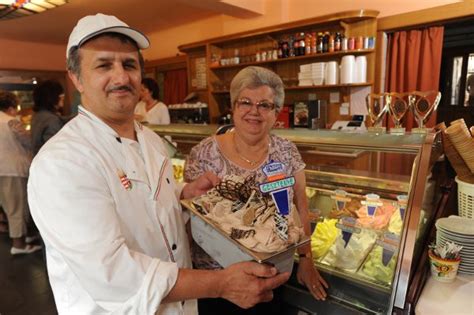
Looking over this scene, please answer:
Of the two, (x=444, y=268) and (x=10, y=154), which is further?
(x=10, y=154)

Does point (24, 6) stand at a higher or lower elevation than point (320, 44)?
higher

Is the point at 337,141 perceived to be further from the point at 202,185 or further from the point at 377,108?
the point at 202,185

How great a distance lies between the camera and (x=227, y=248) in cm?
101

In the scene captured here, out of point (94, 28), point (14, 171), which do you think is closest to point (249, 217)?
point (94, 28)

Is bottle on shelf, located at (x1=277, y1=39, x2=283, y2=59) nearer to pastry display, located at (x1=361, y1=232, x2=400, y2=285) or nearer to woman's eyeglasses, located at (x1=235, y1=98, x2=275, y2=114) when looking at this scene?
woman's eyeglasses, located at (x1=235, y1=98, x2=275, y2=114)

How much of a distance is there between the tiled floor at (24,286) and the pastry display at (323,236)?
2.32 meters

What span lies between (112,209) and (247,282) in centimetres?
43

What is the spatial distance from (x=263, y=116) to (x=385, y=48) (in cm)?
326

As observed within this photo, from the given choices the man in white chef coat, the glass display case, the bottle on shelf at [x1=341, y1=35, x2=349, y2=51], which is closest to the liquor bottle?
the bottle on shelf at [x1=341, y1=35, x2=349, y2=51]

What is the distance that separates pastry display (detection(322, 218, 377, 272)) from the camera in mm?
1479

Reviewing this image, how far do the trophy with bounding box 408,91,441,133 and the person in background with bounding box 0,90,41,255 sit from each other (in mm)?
4137

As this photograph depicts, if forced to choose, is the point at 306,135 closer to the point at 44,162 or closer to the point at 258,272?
the point at 258,272

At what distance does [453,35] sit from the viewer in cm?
409

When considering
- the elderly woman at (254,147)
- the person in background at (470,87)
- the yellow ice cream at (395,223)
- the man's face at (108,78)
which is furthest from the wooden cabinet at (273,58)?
the man's face at (108,78)
